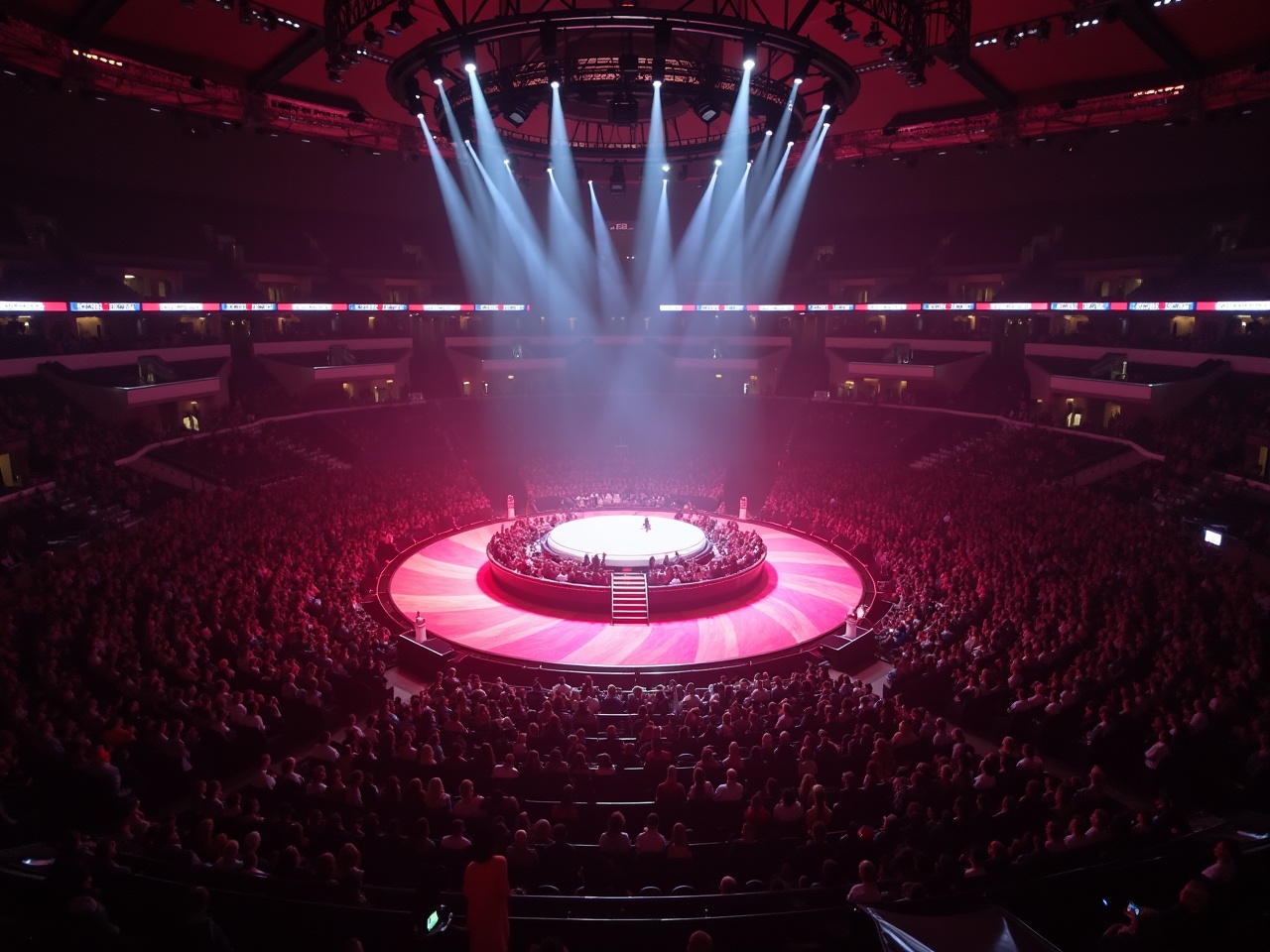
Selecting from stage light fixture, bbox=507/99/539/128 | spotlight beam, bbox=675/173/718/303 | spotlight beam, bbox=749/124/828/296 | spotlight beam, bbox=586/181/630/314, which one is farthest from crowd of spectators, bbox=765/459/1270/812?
spotlight beam, bbox=586/181/630/314

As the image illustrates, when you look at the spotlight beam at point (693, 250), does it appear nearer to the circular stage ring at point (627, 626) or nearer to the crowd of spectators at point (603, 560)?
the crowd of spectators at point (603, 560)

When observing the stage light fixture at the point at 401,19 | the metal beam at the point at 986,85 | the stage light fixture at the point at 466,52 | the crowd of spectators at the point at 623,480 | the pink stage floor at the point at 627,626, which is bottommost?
the pink stage floor at the point at 627,626

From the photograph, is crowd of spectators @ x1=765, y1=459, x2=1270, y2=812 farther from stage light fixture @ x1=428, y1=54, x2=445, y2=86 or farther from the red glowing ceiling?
stage light fixture @ x1=428, y1=54, x2=445, y2=86

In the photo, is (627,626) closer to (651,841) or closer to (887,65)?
(651,841)

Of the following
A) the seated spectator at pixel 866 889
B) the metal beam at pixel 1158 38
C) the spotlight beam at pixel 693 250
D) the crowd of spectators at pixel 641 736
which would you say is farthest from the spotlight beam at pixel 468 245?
the seated spectator at pixel 866 889

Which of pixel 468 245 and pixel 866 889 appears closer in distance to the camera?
pixel 866 889

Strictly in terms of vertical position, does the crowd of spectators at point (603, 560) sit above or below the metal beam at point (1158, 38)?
below

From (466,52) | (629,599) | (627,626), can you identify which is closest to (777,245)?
(629,599)
